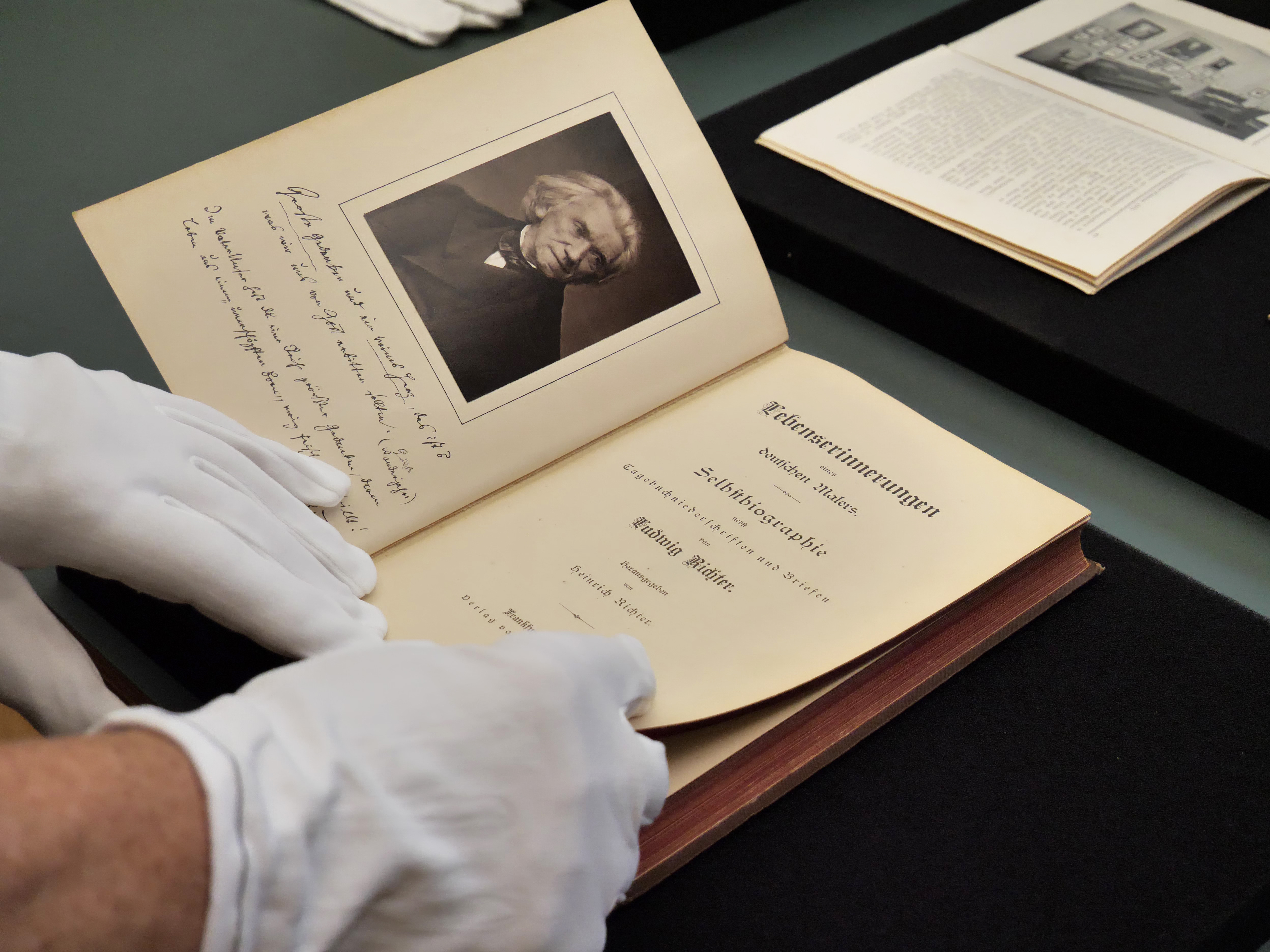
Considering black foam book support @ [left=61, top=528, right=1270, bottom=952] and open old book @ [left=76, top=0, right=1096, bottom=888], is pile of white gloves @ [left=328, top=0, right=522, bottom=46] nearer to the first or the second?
open old book @ [left=76, top=0, right=1096, bottom=888]

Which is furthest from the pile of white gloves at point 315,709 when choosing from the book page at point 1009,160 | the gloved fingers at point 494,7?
the gloved fingers at point 494,7

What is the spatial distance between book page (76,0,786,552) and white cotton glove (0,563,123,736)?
0.13 meters

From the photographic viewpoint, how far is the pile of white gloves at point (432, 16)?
1.19 m

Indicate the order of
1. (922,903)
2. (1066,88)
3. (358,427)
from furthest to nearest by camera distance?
(1066,88) → (358,427) → (922,903)

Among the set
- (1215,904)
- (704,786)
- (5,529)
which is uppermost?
(5,529)

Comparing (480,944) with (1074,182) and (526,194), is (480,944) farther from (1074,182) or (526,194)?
(1074,182)

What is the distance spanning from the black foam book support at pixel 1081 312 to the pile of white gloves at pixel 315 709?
421mm

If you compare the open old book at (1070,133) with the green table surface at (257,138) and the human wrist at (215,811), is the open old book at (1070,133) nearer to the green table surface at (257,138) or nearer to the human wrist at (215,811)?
the green table surface at (257,138)

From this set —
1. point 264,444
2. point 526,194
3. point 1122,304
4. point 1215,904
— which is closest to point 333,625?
point 264,444

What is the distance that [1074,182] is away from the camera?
84 cm

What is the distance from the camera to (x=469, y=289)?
22.9 inches

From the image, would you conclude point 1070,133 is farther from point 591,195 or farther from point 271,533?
point 271,533

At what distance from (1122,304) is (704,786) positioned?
0.52 m

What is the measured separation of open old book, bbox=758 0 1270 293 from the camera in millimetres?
804
